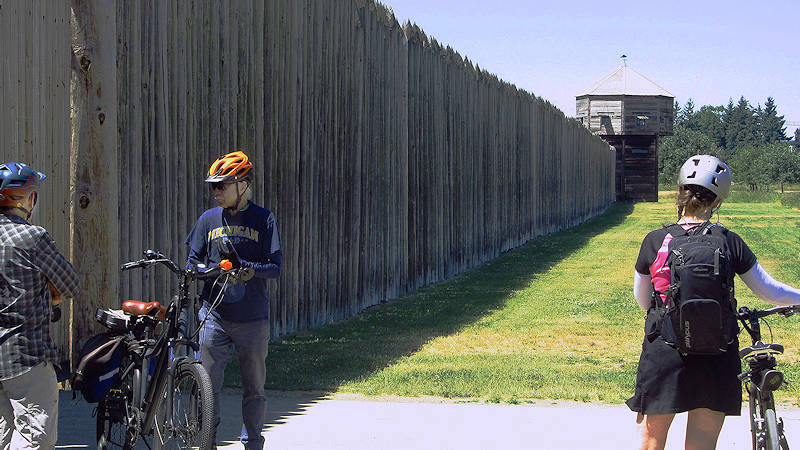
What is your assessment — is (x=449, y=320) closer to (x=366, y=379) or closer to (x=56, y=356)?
(x=366, y=379)

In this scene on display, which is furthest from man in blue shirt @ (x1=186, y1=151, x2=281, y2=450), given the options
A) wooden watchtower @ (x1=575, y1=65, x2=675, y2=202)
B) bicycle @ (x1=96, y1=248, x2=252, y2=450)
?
wooden watchtower @ (x1=575, y1=65, x2=675, y2=202)

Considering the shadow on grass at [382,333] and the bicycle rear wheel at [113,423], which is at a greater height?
the bicycle rear wheel at [113,423]

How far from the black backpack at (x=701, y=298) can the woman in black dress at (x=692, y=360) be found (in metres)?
→ 0.10

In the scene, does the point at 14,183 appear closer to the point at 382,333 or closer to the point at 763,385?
the point at 763,385

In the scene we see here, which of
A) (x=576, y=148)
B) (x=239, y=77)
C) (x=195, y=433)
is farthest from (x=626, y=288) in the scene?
(x=576, y=148)

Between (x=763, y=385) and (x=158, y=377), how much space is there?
9.44 ft

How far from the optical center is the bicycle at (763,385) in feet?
13.4

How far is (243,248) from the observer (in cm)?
576

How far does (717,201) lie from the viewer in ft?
14.8

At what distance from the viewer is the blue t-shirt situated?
574 cm

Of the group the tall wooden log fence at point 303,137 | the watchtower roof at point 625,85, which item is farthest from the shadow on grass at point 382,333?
the watchtower roof at point 625,85

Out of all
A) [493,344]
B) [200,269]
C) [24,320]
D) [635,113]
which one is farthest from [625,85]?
[24,320]

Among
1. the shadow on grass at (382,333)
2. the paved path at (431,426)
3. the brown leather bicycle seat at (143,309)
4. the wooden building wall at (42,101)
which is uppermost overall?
the wooden building wall at (42,101)

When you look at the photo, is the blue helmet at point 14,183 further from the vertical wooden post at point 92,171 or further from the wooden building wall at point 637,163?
the wooden building wall at point 637,163
